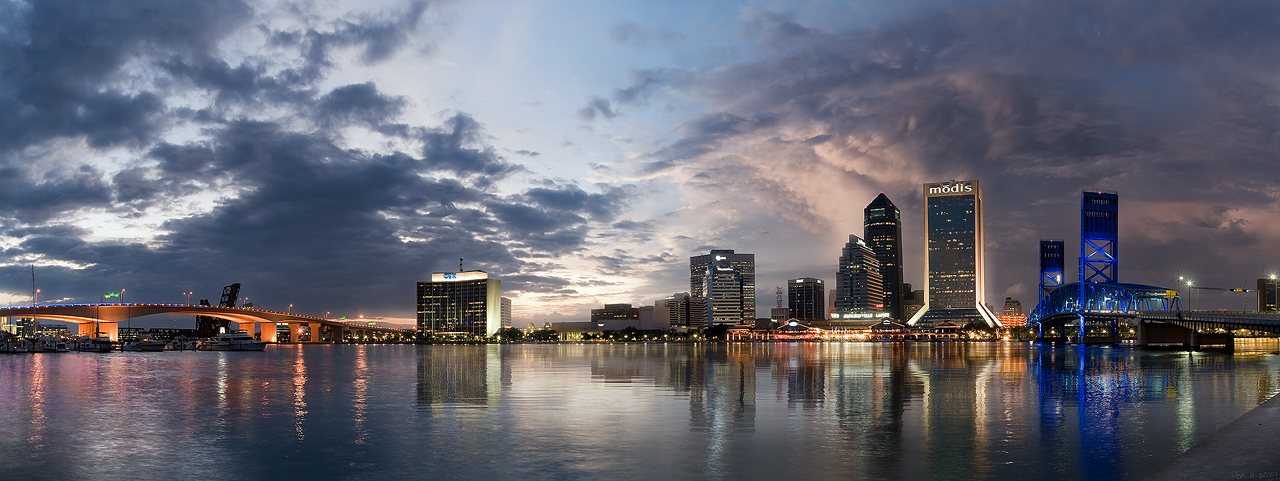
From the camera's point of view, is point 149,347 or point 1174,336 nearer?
point 1174,336

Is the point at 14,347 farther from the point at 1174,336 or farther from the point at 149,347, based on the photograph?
the point at 1174,336

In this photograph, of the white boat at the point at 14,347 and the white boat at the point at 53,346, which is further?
the white boat at the point at 53,346

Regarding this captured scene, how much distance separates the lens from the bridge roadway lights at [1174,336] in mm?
133375

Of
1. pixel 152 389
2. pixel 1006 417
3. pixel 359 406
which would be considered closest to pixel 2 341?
pixel 152 389

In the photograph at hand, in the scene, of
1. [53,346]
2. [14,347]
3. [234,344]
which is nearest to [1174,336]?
[234,344]

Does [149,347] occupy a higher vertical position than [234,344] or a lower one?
lower

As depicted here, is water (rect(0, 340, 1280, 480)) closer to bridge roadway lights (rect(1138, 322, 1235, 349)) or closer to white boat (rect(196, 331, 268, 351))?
bridge roadway lights (rect(1138, 322, 1235, 349))

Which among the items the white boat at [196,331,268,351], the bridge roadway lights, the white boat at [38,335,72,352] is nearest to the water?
the bridge roadway lights

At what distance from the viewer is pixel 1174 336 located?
143 m

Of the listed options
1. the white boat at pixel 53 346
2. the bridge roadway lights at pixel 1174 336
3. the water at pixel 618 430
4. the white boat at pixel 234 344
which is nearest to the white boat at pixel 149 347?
the white boat at pixel 234 344

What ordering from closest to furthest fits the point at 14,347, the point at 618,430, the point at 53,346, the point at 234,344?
1. the point at 618,430
2. the point at 14,347
3. the point at 53,346
4. the point at 234,344

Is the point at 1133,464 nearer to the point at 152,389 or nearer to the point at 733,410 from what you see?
the point at 733,410

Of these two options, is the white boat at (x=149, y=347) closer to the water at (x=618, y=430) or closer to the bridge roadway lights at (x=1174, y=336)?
the water at (x=618, y=430)

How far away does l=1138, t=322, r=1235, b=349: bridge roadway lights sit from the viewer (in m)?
133
